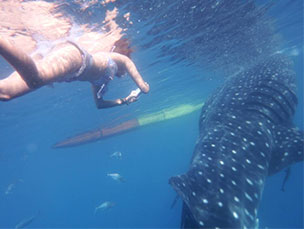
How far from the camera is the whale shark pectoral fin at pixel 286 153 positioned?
480 cm

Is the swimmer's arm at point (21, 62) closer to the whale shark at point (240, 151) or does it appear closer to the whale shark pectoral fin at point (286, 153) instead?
the whale shark at point (240, 151)

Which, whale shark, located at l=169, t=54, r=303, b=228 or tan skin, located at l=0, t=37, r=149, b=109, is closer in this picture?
tan skin, located at l=0, t=37, r=149, b=109

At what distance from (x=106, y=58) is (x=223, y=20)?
31.2ft

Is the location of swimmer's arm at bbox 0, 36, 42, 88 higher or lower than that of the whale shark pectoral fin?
higher

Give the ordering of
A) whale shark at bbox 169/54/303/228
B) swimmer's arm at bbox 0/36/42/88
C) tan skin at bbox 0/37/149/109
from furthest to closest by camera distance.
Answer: whale shark at bbox 169/54/303/228 → tan skin at bbox 0/37/149/109 → swimmer's arm at bbox 0/36/42/88

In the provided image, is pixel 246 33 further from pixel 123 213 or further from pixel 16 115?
pixel 123 213

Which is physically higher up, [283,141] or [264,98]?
[264,98]

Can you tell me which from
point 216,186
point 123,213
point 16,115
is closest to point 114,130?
point 16,115

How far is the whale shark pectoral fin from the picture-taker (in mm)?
4805

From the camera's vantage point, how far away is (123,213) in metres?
53.0

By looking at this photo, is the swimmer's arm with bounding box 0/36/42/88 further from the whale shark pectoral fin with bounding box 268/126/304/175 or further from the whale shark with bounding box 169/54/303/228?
the whale shark pectoral fin with bounding box 268/126/304/175

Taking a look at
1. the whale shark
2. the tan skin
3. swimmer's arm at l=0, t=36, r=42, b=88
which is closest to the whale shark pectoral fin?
the whale shark

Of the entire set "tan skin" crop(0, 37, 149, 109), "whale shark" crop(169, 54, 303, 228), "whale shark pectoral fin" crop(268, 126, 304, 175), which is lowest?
"whale shark pectoral fin" crop(268, 126, 304, 175)

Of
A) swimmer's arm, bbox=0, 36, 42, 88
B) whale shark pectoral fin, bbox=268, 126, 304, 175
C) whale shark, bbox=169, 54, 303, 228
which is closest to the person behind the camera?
swimmer's arm, bbox=0, 36, 42, 88
